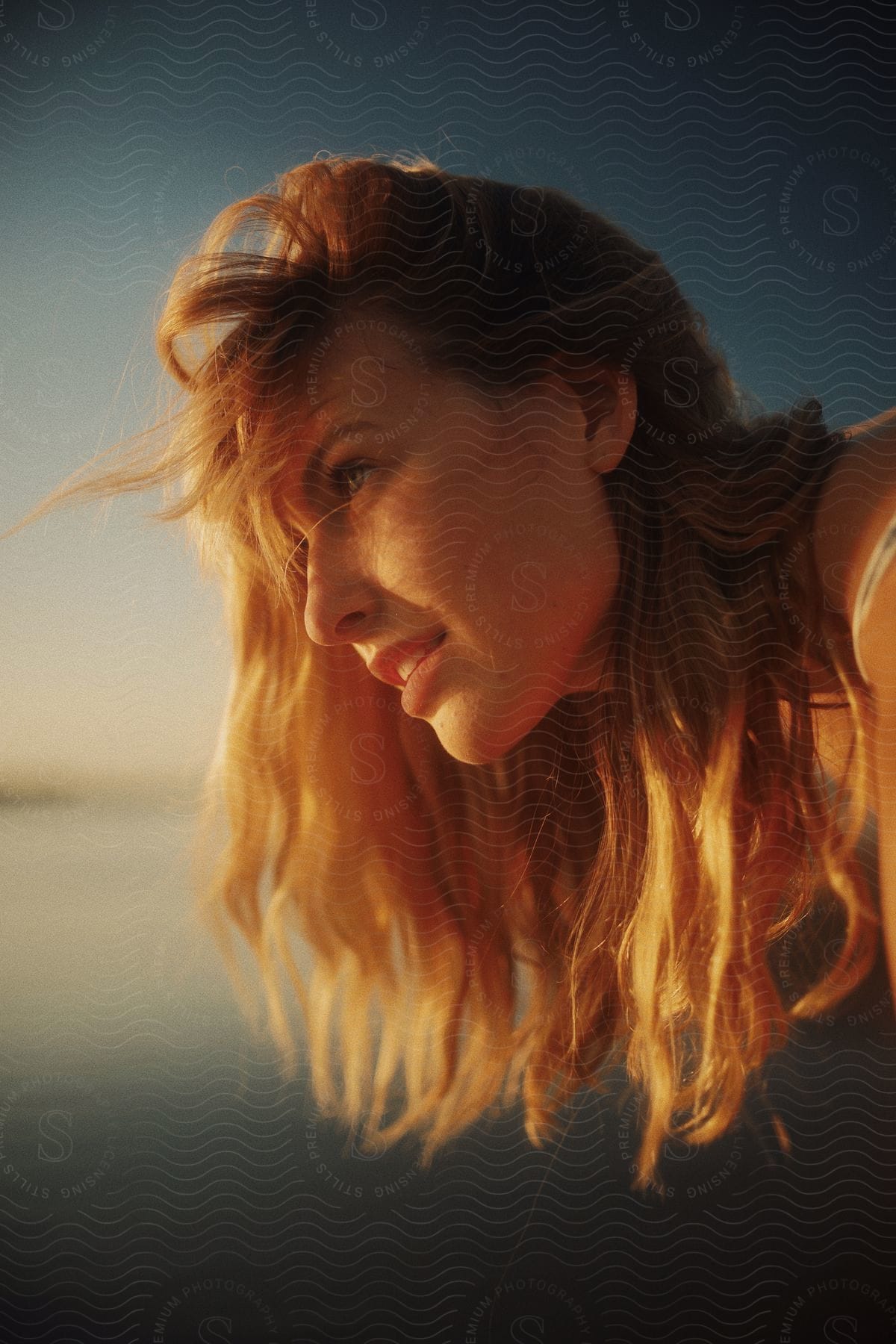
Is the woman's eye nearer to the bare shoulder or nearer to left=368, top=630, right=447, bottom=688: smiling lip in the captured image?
left=368, top=630, right=447, bottom=688: smiling lip

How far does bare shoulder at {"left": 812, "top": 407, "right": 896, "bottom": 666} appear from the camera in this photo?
2.81ft

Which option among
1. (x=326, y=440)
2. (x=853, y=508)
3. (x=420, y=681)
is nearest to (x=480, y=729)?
(x=420, y=681)

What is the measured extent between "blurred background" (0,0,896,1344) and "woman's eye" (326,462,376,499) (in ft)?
0.49

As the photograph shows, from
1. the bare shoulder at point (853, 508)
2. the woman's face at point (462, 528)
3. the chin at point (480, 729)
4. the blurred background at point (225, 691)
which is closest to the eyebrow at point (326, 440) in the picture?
the woman's face at point (462, 528)

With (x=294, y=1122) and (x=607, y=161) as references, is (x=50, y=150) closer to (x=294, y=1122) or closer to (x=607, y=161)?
(x=607, y=161)

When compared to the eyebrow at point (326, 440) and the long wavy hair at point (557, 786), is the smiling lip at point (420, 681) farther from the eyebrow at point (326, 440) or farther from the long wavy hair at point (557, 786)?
the eyebrow at point (326, 440)

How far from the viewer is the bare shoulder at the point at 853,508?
0.86m

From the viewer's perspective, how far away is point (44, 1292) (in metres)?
0.90

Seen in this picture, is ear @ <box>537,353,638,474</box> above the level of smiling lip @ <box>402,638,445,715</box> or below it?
above

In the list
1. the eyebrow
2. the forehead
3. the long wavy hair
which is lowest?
the long wavy hair

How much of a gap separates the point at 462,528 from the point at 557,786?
10.0 inches

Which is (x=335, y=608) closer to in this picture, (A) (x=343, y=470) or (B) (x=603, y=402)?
(A) (x=343, y=470)

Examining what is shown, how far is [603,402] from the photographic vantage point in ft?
2.78

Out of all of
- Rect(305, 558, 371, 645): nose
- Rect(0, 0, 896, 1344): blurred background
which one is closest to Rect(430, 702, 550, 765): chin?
Rect(305, 558, 371, 645): nose
